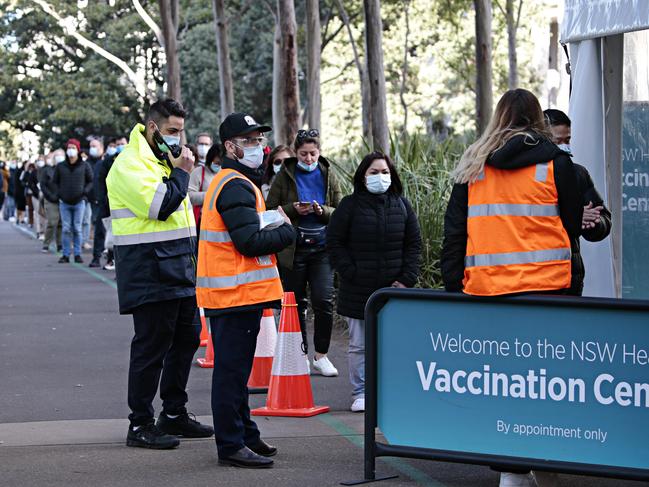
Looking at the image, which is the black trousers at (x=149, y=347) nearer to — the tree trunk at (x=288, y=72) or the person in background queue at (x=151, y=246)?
the person in background queue at (x=151, y=246)

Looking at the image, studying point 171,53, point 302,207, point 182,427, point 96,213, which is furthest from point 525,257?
point 171,53

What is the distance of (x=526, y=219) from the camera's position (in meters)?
6.11

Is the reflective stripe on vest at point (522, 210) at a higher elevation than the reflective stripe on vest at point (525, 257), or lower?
higher

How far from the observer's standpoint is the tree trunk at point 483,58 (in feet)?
74.0

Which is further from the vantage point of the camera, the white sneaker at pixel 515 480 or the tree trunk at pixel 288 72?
the tree trunk at pixel 288 72

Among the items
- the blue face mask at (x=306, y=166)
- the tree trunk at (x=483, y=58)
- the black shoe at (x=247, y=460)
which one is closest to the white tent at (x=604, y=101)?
the black shoe at (x=247, y=460)

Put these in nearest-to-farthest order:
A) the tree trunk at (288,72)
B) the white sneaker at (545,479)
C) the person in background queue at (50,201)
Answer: the white sneaker at (545,479)
the tree trunk at (288,72)
the person in background queue at (50,201)

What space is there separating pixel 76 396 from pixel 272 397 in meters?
1.71

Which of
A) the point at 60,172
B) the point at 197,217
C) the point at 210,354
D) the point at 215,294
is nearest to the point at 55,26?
the point at 60,172

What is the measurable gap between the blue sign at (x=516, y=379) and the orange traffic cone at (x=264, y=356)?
10.9 feet

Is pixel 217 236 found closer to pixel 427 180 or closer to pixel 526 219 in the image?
pixel 526 219

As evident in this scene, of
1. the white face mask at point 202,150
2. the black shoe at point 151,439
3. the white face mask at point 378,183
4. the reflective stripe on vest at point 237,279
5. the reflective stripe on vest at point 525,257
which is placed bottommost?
the black shoe at point 151,439

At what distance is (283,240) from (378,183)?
6.65 ft

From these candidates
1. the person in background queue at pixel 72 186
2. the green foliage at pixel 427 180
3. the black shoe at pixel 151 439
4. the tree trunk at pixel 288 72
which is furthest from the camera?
the person in background queue at pixel 72 186
